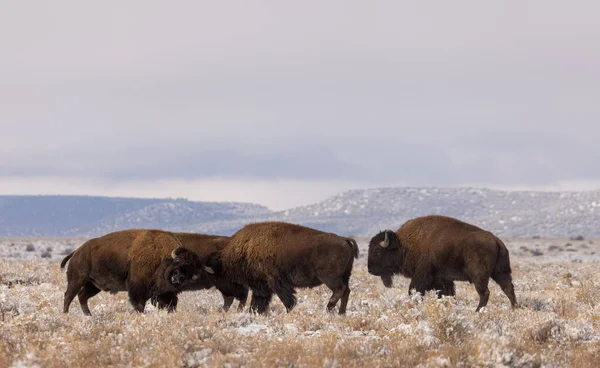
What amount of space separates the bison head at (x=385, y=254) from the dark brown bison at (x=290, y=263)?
2.01 m

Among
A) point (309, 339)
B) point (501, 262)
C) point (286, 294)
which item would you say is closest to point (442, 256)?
point (501, 262)

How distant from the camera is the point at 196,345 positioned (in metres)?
9.57

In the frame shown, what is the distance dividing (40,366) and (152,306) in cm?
495

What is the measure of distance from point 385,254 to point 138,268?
15.6 feet

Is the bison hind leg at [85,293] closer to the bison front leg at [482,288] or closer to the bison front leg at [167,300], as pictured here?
the bison front leg at [167,300]

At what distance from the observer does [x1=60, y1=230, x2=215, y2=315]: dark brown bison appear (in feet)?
45.1

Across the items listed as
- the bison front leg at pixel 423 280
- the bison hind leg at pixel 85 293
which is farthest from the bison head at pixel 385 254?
the bison hind leg at pixel 85 293

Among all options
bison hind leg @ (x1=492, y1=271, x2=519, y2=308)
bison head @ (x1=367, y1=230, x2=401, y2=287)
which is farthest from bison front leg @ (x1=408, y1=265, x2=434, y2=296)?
bison hind leg @ (x1=492, y1=271, x2=519, y2=308)

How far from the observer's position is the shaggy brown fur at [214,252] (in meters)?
14.8

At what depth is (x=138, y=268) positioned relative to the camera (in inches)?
549

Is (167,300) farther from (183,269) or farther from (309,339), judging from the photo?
(309,339)

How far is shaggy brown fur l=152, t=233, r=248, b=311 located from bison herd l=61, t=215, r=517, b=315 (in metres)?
0.02

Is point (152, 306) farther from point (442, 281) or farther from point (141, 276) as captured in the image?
point (442, 281)

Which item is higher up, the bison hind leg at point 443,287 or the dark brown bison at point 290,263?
the dark brown bison at point 290,263
